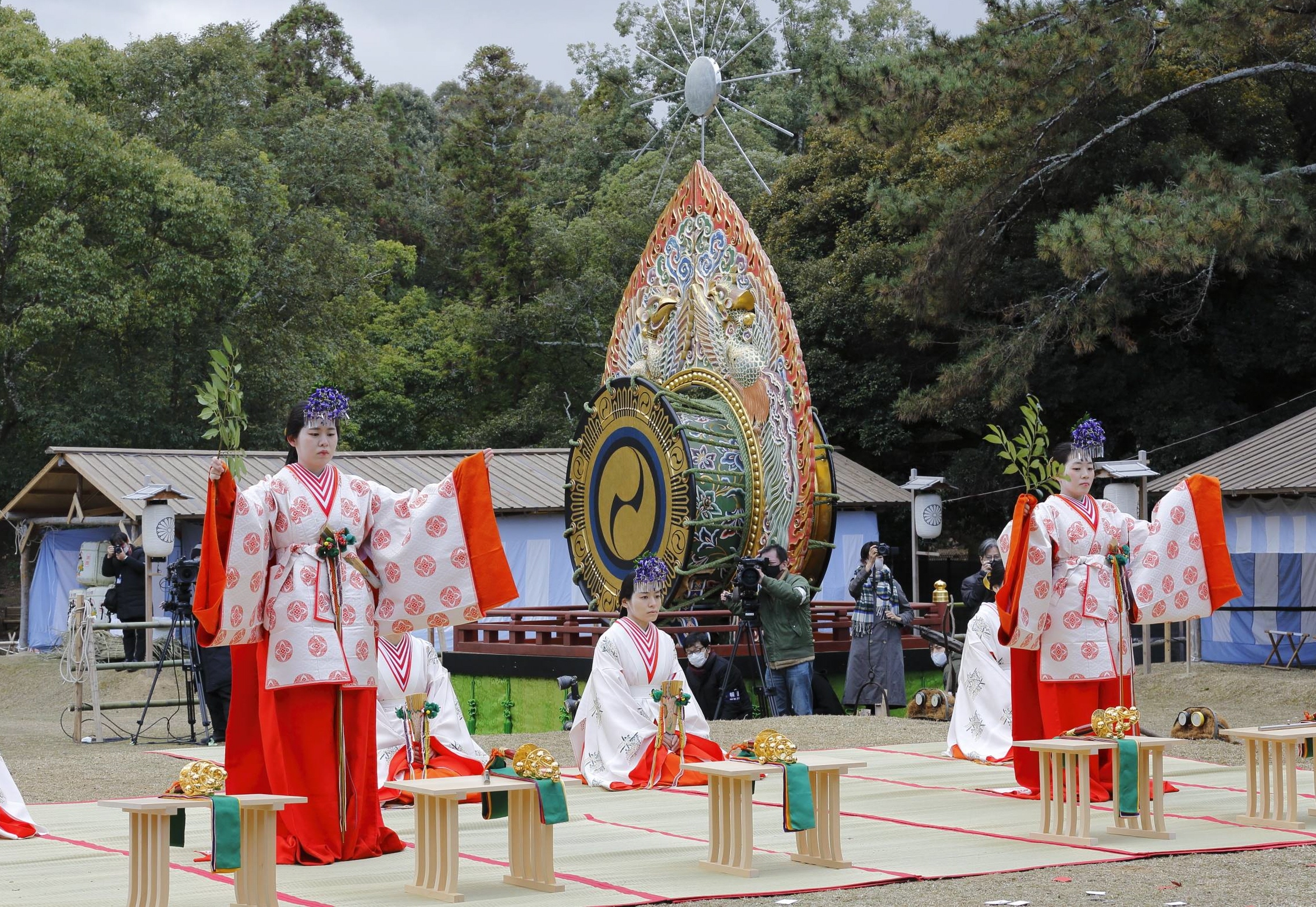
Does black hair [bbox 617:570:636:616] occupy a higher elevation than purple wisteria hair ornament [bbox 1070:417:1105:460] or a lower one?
lower

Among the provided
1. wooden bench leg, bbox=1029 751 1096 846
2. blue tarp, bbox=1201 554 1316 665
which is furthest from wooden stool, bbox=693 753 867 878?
blue tarp, bbox=1201 554 1316 665

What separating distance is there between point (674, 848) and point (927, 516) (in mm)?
9871

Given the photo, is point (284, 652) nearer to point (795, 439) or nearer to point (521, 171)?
point (795, 439)

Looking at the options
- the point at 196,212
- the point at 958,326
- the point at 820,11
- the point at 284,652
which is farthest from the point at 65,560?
the point at 820,11

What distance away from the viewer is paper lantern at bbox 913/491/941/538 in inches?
A: 606

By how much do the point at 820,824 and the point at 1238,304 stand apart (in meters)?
15.7

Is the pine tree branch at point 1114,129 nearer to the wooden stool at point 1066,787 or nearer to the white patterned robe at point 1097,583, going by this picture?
the white patterned robe at point 1097,583

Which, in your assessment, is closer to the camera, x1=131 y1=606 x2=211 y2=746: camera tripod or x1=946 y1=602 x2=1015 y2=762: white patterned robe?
x1=946 y1=602 x2=1015 y2=762: white patterned robe

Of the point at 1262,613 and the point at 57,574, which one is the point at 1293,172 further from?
the point at 57,574

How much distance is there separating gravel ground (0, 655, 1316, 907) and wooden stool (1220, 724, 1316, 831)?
53cm

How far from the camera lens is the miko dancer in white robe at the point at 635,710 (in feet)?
25.5

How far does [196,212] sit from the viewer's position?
21938 mm

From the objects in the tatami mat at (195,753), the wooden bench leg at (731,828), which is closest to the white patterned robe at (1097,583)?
the wooden bench leg at (731,828)

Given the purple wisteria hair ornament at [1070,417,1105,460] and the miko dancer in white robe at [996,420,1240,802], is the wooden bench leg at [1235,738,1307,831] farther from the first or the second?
the purple wisteria hair ornament at [1070,417,1105,460]
